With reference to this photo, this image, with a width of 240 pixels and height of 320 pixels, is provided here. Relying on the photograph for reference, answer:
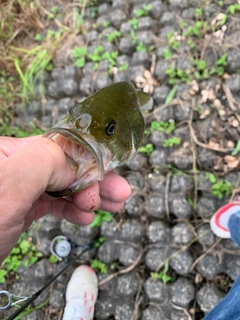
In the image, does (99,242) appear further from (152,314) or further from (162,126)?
(162,126)

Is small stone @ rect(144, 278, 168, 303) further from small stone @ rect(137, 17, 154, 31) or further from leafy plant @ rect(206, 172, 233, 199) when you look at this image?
small stone @ rect(137, 17, 154, 31)

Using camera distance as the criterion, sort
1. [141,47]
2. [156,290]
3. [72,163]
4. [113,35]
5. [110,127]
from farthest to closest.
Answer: [113,35] < [141,47] < [156,290] < [110,127] < [72,163]

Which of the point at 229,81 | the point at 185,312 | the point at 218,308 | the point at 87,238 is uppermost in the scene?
the point at 229,81

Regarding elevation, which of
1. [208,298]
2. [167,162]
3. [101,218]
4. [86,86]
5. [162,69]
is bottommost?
[208,298]

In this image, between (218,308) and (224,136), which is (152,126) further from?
(218,308)

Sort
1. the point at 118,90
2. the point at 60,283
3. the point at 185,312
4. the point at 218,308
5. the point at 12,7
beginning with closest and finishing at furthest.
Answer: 1. the point at 118,90
2. the point at 218,308
3. the point at 185,312
4. the point at 60,283
5. the point at 12,7

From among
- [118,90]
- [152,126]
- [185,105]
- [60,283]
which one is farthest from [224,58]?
[60,283]

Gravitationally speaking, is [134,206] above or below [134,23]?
below

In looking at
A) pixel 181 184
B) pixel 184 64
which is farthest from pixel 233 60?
pixel 181 184
